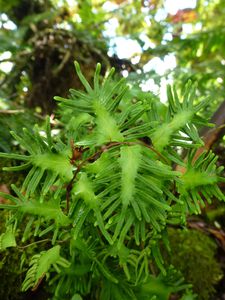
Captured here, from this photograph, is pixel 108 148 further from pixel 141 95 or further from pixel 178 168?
pixel 178 168

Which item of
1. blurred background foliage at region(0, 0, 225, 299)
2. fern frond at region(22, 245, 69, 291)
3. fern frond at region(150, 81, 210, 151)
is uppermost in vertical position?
blurred background foliage at region(0, 0, 225, 299)

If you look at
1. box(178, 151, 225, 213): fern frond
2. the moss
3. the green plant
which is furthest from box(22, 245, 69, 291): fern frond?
the moss

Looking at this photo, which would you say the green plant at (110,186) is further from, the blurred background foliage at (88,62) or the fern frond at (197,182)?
the blurred background foliage at (88,62)

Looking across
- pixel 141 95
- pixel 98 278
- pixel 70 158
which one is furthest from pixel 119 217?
pixel 141 95

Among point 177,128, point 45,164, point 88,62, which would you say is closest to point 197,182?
point 177,128

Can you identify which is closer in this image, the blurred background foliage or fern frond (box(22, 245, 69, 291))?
fern frond (box(22, 245, 69, 291))

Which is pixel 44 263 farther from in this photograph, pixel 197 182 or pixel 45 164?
pixel 197 182

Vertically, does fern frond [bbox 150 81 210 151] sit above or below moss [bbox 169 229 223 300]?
above

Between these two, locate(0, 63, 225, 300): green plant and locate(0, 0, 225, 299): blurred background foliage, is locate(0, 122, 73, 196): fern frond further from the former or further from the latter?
locate(0, 0, 225, 299): blurred background foliage
